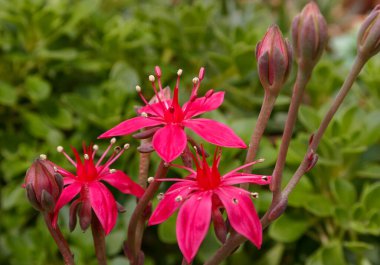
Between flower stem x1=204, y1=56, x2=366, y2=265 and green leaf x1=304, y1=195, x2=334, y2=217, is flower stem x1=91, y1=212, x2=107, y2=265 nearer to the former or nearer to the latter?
flower stem x1=204, y1=56, x2=366, y2=265

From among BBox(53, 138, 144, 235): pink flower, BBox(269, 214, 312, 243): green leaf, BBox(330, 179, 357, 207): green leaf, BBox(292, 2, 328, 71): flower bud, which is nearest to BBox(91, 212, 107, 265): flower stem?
BBox(53, 138, 144, 235): pink flower

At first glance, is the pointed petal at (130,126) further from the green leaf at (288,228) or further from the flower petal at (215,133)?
the green leaf at (288,228)

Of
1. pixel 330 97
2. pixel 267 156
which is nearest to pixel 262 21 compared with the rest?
pixel 330 97

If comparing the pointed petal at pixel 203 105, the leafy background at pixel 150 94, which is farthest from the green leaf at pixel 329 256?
the pointed petal at pixel 203 105

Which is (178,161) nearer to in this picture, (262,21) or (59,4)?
(59,4)

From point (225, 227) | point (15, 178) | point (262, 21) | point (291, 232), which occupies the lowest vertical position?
point (291, 232)
